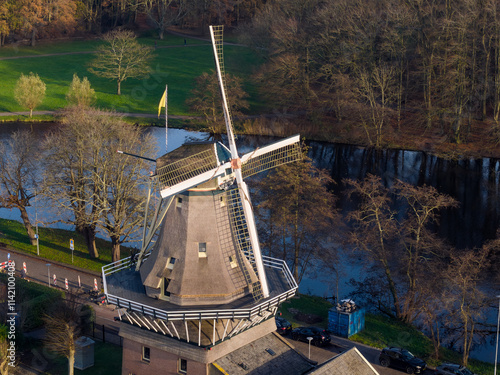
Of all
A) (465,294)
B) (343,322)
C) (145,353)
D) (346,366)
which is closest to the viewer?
(346,366)

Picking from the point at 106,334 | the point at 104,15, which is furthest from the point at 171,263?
the point at 104,15

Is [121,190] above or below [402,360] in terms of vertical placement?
above

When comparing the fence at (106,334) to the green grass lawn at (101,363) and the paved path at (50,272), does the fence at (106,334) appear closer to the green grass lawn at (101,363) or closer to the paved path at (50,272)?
the green grass lawn at (101,363)

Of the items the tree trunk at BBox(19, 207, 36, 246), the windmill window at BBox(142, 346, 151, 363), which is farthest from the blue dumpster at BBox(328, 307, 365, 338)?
the tree trunk at BBox(19, 207, 36, 246)

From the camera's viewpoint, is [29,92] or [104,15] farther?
[104,15]

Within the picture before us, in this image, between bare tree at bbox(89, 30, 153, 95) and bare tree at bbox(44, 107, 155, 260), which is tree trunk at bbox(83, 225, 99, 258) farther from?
bare tree at bbox(89, 30, 153, 95)

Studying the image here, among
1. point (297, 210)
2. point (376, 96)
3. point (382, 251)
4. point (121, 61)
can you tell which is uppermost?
point (121, 61)

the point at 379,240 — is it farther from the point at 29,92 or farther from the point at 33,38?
the point at 33,38
